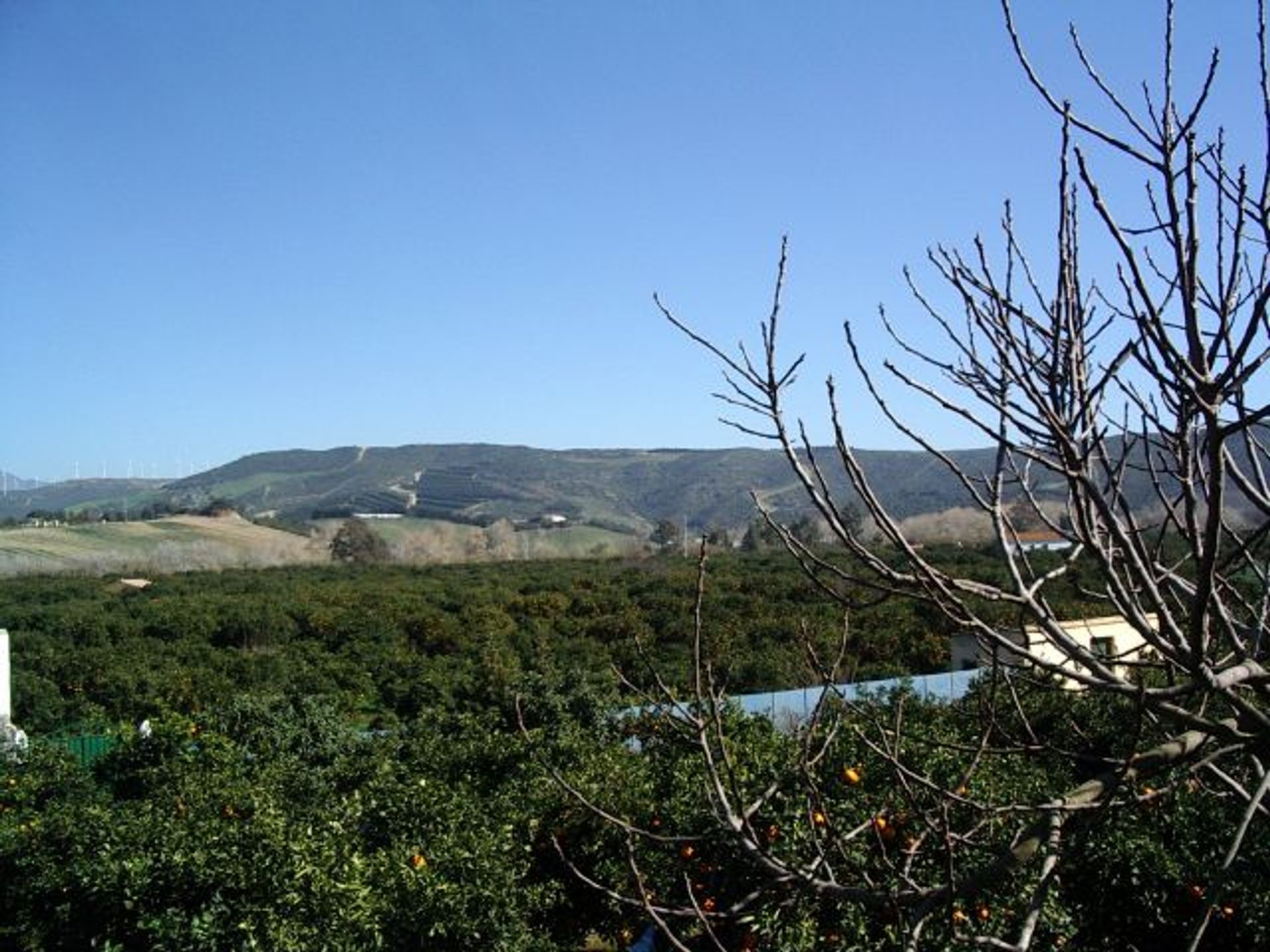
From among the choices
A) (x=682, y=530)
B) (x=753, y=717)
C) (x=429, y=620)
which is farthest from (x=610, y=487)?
(x=753, y=717)

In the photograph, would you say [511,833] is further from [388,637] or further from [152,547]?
[152,547]

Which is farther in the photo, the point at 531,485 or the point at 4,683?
the point at 531,485

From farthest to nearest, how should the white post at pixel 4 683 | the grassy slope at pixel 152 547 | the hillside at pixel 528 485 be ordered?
the hillside at pixel 528 485
the grassy slope at pixel 152 547
the white post at pixel 4 683

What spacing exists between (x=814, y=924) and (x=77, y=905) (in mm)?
4467

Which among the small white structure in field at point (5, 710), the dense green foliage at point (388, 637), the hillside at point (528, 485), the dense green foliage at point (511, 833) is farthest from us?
the hillside at point (528, 485)

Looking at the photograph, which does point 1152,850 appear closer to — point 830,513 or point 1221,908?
point 1221,908

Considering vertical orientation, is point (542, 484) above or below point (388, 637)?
above

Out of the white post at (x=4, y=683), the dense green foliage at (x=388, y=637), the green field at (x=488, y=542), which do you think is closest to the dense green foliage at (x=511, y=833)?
the white post at (x=4, y=683)

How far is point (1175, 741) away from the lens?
95.3 inches

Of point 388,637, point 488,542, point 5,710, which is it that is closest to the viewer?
point 5,710

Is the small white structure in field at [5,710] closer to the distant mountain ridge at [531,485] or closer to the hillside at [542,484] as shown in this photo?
the distant mountain ridge at [531,485]

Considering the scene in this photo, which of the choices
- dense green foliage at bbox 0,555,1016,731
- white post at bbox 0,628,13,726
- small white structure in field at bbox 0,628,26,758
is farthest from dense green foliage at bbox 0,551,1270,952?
dense green foliage at bbox 0,555,1016,731

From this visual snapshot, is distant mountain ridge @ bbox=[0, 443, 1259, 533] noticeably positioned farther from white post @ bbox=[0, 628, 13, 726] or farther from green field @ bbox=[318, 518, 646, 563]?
white post @ bbox=[0, 628, 13, 726]

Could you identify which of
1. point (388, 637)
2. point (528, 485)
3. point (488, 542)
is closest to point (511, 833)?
point (388, 637)
